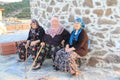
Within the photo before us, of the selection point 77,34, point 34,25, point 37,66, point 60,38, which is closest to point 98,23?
point 77,34

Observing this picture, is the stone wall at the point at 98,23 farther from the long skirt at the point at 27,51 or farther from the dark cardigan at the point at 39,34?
the long skirt at the point at 27,51

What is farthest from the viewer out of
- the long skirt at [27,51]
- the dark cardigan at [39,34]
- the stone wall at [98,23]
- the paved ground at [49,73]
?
the dark cardigan at [39,34]

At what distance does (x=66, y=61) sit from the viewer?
15.9 feet

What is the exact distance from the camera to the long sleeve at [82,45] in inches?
189

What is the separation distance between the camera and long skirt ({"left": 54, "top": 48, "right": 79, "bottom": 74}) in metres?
4.79

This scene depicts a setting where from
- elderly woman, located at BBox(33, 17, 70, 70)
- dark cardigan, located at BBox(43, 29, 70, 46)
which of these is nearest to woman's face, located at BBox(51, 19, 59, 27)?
elderly woman, located at BBox(33, 17, 70, 70)

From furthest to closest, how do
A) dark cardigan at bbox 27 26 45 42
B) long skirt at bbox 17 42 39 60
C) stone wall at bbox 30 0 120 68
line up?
dark cardigan at bbox 27 26 45 42 → long skirt at bbox 17 42 39 60 → stone wall at bbox 30 0 120 68

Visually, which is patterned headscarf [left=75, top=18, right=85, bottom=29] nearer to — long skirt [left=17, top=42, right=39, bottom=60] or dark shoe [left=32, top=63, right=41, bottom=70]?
long skirt [left=17, top=42, right=39, bottom=60]

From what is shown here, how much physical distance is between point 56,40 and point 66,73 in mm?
737

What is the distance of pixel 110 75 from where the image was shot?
4.81 m

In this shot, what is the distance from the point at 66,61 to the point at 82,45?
44cm

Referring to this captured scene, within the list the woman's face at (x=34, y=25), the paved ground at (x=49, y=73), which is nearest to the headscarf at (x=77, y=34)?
the paved ground at (x=49, y=73)

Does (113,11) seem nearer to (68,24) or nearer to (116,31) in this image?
(116,31)

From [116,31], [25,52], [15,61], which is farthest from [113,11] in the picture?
[15,61]
